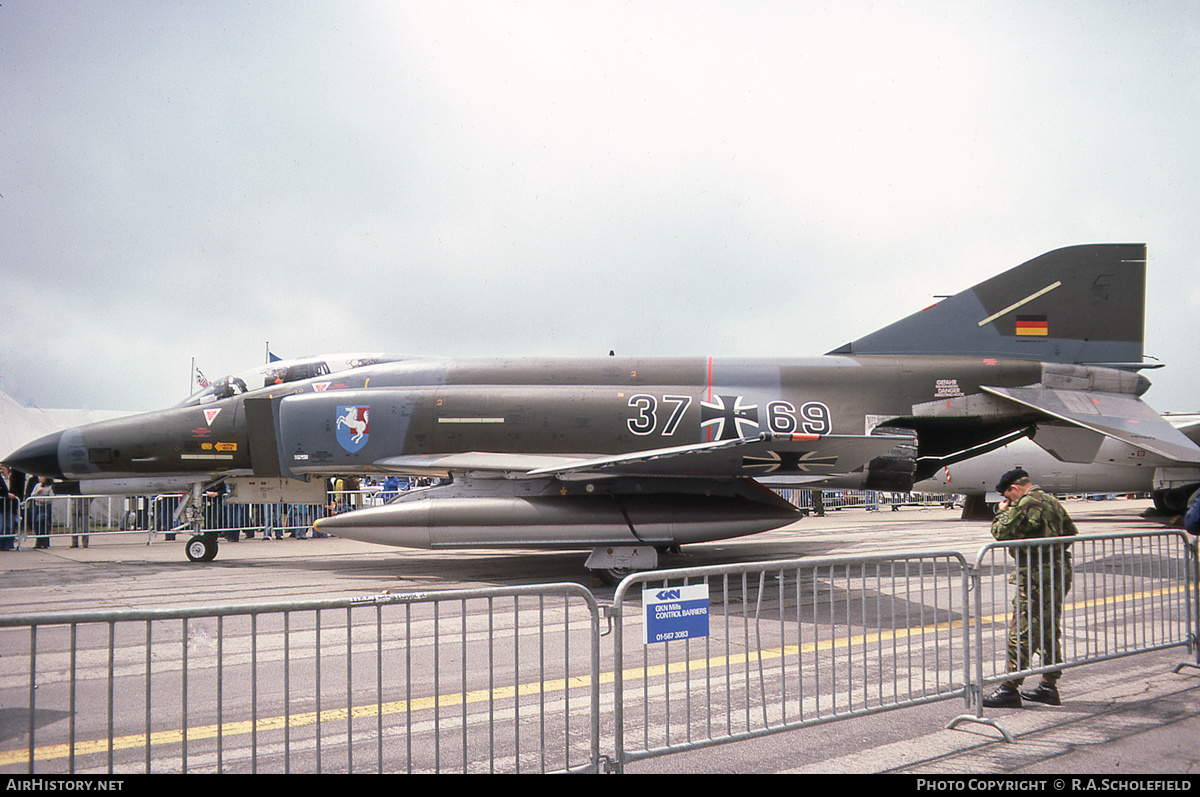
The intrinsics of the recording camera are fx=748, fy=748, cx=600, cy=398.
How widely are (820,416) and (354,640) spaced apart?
7.03 metres

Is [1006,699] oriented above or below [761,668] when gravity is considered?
below

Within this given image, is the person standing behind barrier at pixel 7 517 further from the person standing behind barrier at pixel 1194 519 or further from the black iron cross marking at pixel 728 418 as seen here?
the person standing behind barrier at pixel 1194 519

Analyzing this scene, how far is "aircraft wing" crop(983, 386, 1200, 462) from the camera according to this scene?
385 inches

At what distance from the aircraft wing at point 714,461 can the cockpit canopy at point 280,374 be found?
9.97 feet

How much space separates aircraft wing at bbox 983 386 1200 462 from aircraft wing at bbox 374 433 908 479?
2874mm

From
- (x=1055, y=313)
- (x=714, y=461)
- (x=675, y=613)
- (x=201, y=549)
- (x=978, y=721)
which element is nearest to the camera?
(x=675, y=613)

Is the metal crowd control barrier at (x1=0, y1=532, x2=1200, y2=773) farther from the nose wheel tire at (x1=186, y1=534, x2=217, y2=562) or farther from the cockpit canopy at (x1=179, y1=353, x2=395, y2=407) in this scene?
the cockpit canopy at (x1=179, y1=353, x2=395, y2=407)

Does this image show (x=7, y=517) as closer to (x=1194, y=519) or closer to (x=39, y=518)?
Answer: (x=39, y=518)

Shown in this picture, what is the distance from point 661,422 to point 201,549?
7872 millimetres

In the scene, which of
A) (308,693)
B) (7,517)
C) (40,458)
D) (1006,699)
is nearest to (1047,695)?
(1006,699)

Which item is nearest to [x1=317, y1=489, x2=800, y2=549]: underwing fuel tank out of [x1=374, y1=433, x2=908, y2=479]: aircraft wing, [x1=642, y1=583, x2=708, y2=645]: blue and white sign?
[x1=374, y1=433, x2=908, y2=479]: aircraft wing

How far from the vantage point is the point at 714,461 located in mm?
9336
